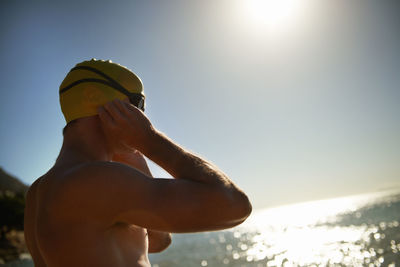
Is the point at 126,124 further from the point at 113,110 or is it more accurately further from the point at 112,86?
the point at 112,86

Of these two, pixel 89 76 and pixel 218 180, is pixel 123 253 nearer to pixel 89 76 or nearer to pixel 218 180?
pixel 218 180

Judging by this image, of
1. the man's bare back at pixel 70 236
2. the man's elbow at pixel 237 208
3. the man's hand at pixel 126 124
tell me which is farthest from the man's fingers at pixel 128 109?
the man's elbow at pixel 237 208

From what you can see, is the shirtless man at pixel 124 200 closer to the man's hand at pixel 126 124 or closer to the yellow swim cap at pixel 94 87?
the man's hand at pixel 126 124

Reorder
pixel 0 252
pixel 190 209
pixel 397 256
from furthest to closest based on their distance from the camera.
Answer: pixel 0 252, pixel 397 256, pixel 190 209

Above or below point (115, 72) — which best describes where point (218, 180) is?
below

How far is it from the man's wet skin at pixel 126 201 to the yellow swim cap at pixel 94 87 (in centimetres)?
33

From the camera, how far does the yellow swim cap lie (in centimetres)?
199

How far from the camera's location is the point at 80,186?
5.08 ft

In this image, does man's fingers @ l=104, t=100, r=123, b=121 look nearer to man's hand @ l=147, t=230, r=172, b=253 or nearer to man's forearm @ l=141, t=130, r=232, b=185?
man's forearm @ l=141, t=130, r=232, b=185

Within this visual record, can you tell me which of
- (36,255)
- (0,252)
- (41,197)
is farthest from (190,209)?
(0,252)

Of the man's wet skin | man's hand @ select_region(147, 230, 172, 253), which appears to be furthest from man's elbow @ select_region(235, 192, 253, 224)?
man's hand @ select_region(147, 230, 172, 253)

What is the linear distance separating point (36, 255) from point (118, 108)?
1.33 m

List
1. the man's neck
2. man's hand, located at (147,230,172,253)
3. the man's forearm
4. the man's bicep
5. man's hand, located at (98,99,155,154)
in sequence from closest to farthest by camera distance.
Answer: the man's bicep
the man's forearm
man's hand, located at (98,99,155,154)
the man's neck
man's hand, located at (147,230,172,253)

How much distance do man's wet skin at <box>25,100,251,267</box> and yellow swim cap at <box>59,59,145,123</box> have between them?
12.8 inches
